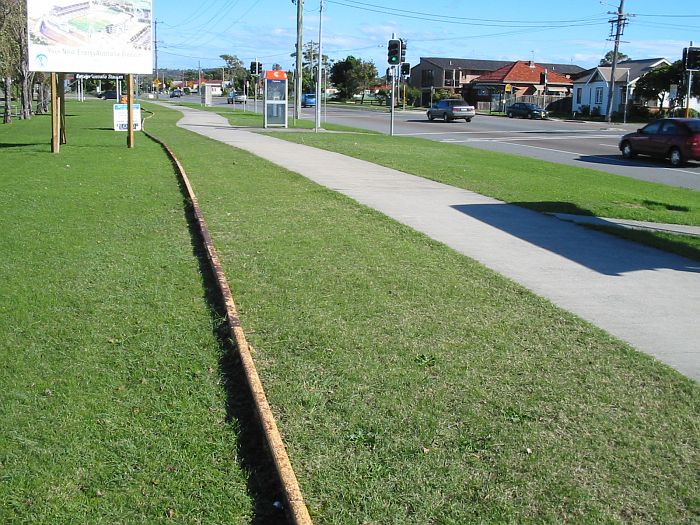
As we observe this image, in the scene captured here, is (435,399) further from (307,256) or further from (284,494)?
(307,256)

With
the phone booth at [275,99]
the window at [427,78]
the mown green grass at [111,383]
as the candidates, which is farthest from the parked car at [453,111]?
the window at [427,78]

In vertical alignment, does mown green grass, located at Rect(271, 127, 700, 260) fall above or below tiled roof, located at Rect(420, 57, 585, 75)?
below

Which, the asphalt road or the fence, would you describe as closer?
the asphalt road

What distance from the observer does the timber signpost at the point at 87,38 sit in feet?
72.5

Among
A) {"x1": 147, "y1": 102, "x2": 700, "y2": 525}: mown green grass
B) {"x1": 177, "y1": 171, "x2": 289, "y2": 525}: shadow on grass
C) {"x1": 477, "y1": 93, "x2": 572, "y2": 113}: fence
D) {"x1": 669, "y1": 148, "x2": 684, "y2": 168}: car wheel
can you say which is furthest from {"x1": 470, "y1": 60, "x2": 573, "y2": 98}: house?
{"x1": 177, "y1": 171, "x2": 289, "y2": 525}: shadow on grass

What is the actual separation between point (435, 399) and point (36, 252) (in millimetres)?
5733

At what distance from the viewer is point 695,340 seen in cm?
613

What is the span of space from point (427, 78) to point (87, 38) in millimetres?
95449

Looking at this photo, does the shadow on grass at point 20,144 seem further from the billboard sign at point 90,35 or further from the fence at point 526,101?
the fence at point 526,101

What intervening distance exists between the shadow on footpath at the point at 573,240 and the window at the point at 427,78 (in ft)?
333

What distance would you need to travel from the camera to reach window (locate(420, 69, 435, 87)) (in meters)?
112

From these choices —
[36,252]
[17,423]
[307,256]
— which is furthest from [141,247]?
[17,423]

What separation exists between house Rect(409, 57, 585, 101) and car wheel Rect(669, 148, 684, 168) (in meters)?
78.6

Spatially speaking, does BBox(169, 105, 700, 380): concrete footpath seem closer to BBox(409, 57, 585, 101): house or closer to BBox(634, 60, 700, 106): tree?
BBox(634, 60, 700, 106): tree
